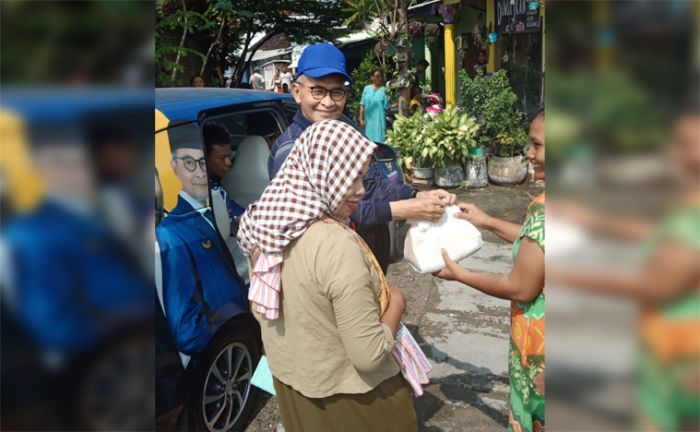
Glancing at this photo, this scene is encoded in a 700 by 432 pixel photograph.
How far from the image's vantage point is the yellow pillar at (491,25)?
1074cm

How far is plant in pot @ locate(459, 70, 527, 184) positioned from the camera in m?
8.24

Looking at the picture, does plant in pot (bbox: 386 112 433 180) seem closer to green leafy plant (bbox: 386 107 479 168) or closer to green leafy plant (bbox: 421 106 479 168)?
green leafy plant (bbox: 386 107 479 168)

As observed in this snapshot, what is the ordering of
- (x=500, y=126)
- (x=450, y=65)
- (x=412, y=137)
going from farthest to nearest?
1. (x=450, y=65)
2. (x=412, y=137)
3. (x=500, y=126)

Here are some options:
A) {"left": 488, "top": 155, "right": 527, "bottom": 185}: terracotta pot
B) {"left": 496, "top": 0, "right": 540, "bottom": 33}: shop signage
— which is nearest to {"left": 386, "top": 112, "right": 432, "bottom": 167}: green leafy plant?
{"left": 488, "top": 155, "right": 527, "bottom": 185}: terracotta pot

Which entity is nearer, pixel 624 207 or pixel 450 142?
pixel 624 207

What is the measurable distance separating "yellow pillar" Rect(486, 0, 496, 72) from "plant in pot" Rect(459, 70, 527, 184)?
2.54 meters

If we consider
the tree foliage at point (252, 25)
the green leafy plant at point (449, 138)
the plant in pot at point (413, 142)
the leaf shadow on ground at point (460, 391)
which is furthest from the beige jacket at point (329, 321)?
the tree foliage at point (252, 25)

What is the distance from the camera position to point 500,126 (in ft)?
27.1

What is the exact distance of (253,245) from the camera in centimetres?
173

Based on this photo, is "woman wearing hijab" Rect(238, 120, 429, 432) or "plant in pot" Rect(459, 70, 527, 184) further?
"plant in pot" Rect(459, 70, 527, 184)

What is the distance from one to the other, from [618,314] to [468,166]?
327 inches

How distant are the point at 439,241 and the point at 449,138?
251 inches

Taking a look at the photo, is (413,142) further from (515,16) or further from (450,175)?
(515,16)

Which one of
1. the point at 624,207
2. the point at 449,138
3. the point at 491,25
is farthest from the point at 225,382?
the point at 491,25
